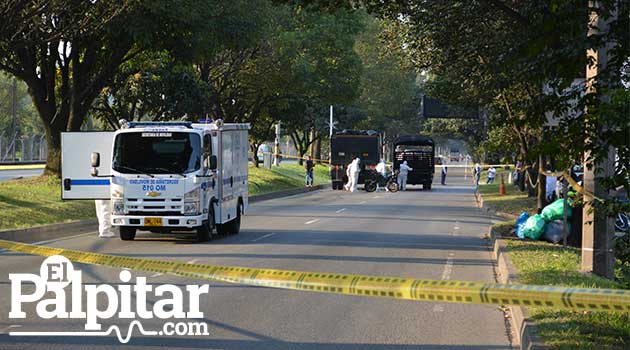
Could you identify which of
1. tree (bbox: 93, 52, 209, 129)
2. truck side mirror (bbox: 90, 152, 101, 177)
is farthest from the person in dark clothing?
truck side mirror (bbox: 90, 152, 101, 177)

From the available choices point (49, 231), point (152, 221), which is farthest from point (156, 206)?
point (49, 231)

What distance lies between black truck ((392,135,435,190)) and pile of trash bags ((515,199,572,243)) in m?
36.4

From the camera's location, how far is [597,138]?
30.2 feet

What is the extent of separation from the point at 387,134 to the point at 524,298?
121201 mm

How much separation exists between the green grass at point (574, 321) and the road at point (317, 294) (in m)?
A: 0.54

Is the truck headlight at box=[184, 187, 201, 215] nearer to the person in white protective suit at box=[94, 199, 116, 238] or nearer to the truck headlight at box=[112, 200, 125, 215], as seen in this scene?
the truck headlight at box=[112, 200, 125, 215]

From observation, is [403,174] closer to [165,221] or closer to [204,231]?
[204,231]

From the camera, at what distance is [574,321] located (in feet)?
32.1

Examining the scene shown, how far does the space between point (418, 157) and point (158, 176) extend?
38714 millimetres

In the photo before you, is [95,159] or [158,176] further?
[95,159]

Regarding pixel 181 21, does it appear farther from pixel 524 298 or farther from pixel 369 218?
pixel 524 298

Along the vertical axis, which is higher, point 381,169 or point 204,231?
point 381,169

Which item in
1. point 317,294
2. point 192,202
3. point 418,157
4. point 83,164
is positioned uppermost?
point 83,164

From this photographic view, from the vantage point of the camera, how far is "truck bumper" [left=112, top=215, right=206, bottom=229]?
1917 cm
